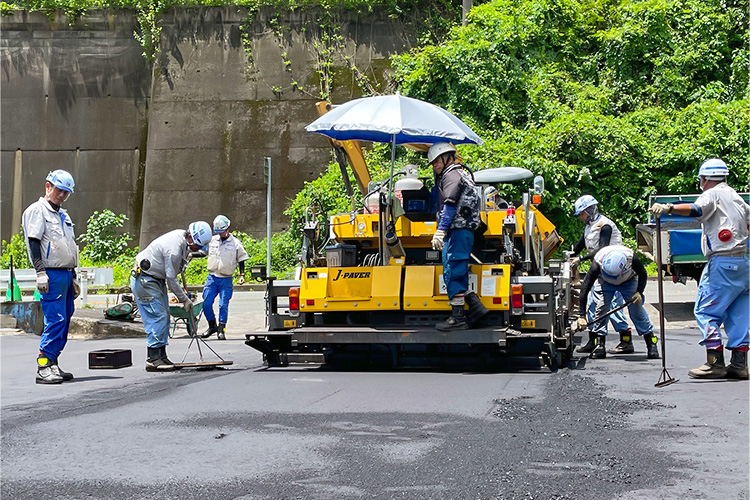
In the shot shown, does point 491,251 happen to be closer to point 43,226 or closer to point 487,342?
point 487,342

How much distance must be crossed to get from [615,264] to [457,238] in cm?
238

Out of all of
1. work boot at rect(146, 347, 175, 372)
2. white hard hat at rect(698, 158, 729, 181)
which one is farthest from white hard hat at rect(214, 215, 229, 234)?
white hard hat at rect(698, 158, 729, 181)

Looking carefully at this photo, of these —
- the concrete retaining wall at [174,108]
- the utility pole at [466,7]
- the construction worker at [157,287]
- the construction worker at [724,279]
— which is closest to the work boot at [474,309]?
the construction worker at [724,279]

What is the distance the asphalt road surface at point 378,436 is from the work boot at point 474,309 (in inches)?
21.6

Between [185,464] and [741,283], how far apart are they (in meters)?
5.03

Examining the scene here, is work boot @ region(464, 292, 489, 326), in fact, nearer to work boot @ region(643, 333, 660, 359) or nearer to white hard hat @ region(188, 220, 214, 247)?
work boot @ region(643, 333, 660, 359)

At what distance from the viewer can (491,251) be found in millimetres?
9820

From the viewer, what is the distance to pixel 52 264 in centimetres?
879

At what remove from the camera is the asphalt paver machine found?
906cm

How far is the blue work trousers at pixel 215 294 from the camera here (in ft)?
46.8

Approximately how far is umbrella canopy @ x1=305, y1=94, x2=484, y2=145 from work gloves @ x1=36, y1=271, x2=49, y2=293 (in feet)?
9.96

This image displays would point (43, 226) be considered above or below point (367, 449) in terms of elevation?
above

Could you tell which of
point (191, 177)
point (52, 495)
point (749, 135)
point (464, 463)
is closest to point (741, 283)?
point (464, 463)

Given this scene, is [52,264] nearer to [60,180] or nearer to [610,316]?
[60,180]
